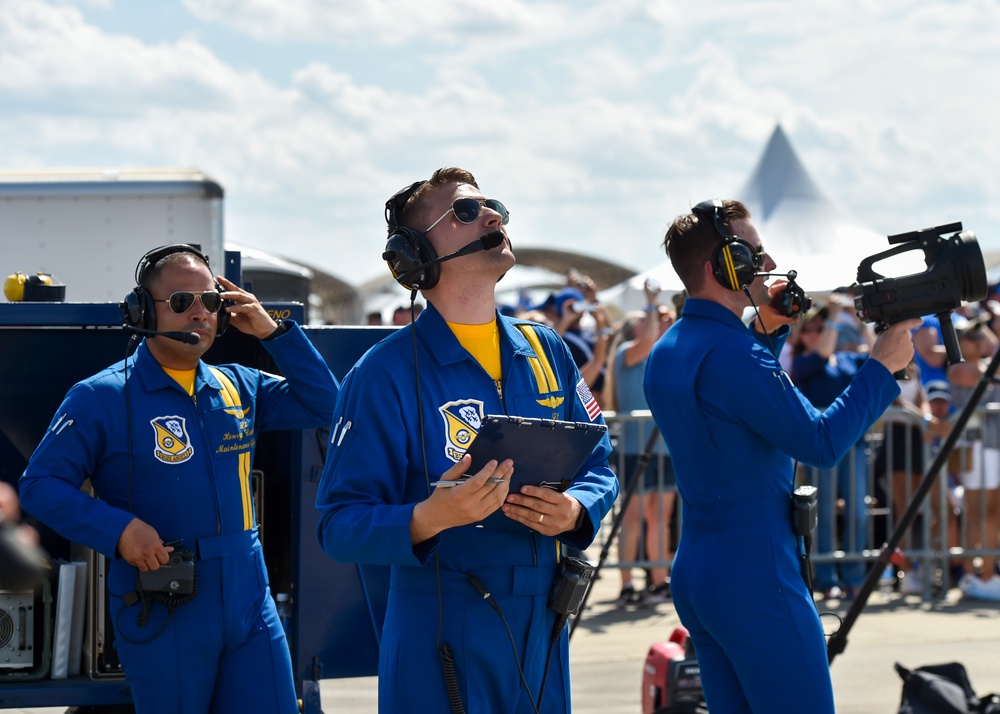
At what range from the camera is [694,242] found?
380 cm

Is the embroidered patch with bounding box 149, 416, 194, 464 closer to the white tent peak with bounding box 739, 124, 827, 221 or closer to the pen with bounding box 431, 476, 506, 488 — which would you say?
the pen with bounding box 431, 476, 506, 488

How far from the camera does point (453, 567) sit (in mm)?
2912

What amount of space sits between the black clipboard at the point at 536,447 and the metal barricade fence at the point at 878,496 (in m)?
6.28

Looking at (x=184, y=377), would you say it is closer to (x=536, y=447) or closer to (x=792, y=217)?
(x=536, y=447)

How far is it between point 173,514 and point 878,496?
736 centimetres

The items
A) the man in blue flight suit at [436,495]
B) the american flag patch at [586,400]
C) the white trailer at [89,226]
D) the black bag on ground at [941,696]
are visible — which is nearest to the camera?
the man in blue flight suit at [436,495]

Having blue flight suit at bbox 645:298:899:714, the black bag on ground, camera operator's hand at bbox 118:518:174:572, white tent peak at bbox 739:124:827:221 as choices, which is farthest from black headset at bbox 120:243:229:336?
white tent peak at bbox 739:124:827:221

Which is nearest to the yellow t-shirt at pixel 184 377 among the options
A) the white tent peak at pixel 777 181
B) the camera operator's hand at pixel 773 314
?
the camera operator's hand at pixel 773 314

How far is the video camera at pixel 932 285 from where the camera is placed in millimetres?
3643

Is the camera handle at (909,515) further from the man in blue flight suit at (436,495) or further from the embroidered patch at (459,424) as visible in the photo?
the embroidered patch at (459,424)

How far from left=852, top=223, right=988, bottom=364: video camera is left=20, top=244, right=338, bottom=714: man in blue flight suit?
Result: 2.13 meters

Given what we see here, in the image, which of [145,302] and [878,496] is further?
[878,496]

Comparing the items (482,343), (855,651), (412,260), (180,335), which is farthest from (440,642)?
(855,651)

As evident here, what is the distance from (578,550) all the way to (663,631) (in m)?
5.60
